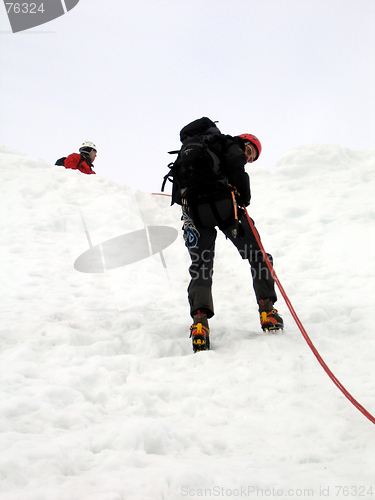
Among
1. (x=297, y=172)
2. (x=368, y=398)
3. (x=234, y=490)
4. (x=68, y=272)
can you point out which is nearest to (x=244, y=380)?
(x=368, y=398)

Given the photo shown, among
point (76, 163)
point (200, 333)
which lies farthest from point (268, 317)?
point (76, 163)

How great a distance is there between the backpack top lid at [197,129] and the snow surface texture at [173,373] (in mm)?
1967

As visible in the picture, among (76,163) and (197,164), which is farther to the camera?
(76,163)

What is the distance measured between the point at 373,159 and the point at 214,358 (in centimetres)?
846

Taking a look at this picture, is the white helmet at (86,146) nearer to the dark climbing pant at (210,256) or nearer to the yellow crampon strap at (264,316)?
the dark climbing pant at (210,256)

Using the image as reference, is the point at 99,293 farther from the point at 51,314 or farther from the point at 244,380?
the point at 244,380

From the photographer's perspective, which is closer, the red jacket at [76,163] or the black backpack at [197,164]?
the black backpack at [197,164]

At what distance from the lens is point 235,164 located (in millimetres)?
3557

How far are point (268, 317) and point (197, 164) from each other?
1621 millimetres

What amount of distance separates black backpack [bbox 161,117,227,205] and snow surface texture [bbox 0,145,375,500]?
1.43m

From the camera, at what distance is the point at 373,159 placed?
9.50 m

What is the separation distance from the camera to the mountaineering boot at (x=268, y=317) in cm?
359

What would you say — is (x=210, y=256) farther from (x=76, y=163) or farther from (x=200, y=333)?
(x=76, y=163)

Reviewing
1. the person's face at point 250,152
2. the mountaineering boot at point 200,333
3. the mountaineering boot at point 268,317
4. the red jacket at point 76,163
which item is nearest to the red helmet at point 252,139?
the person's face at point 250,152
